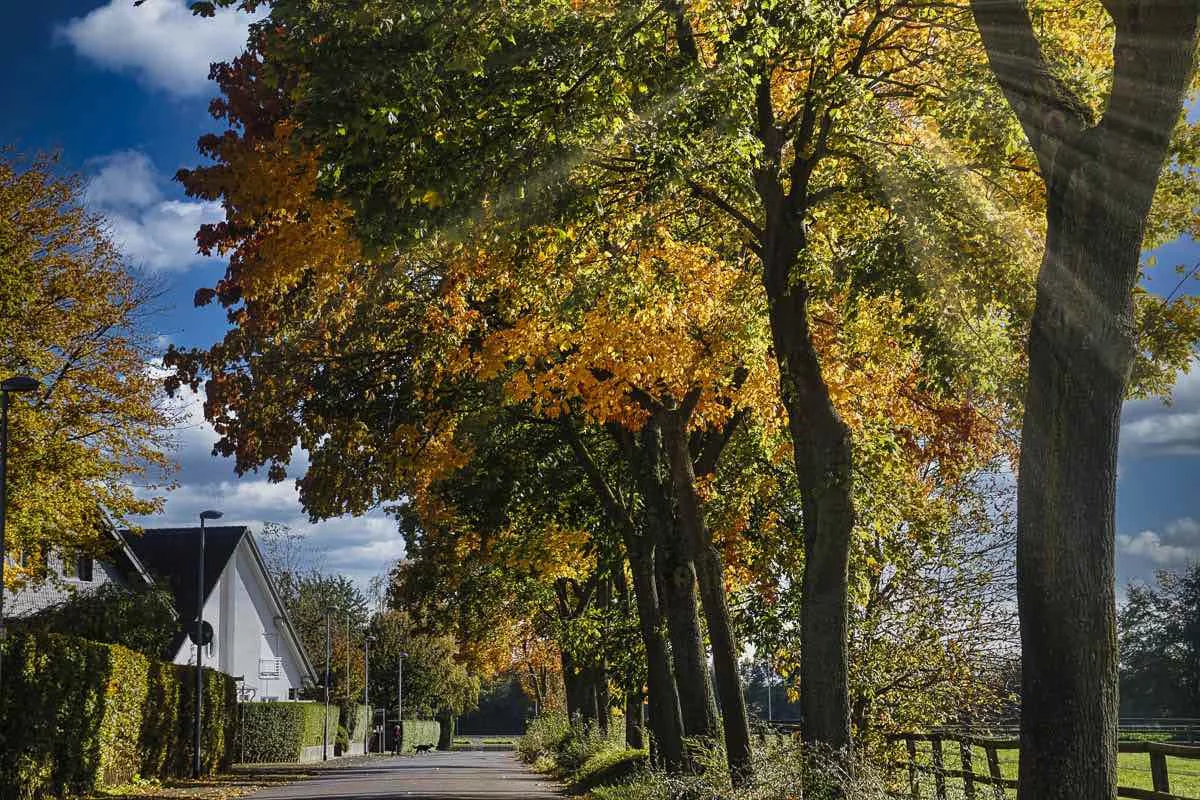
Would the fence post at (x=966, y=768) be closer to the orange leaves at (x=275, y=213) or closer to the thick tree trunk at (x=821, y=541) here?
the thick tree trunk at (x=821, y=541)

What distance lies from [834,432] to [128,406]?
23791 millimetres

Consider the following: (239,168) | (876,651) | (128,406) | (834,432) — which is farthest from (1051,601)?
(128,406)

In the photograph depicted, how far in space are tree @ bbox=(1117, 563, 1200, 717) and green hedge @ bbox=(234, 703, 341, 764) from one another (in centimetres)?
5530

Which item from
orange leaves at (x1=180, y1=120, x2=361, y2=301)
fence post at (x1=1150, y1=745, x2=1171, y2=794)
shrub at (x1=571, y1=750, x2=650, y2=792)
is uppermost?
orange leaves at (x1=180, y1=120, x2=361, y2=301)

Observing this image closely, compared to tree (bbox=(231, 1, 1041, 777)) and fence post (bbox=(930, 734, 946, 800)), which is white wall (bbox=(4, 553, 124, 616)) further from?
tree (bbox=(231, 1, 1041, 777))

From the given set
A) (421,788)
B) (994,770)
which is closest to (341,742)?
(421,788)

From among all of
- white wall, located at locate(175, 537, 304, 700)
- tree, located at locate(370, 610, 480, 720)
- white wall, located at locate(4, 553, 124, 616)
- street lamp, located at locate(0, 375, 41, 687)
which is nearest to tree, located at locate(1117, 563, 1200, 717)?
tree, located at locate(370, 610, 480, 720)

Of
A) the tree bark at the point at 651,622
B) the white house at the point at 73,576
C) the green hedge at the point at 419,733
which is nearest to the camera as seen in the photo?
the tree bark at the point at 651,622

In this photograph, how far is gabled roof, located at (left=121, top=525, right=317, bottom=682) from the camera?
179ft

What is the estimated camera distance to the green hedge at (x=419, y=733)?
82.0m

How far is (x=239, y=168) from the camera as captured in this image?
42.6ft

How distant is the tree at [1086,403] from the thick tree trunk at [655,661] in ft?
49.7

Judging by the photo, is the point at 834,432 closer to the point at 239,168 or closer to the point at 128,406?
the point at 239,168

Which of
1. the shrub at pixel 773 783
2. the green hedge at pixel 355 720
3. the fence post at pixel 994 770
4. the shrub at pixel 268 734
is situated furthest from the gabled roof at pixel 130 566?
the fence post at pixel 994 770
